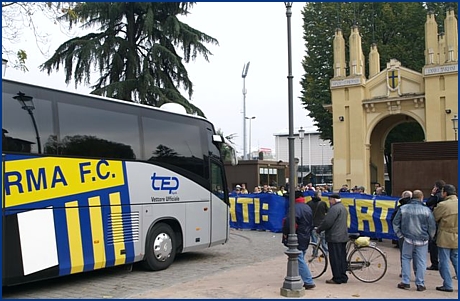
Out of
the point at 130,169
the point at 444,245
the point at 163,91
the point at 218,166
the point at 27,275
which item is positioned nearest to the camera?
the point at 27,275

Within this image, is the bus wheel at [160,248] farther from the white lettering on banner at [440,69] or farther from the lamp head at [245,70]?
the lamp head at [245,70]

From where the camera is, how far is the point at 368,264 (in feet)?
33.3

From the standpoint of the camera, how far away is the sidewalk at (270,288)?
8.99m

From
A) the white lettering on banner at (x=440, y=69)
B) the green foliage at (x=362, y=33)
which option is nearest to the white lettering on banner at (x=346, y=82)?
the green foliage at (x=362, y=33)

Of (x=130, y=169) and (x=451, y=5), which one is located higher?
(x=451, y=5)

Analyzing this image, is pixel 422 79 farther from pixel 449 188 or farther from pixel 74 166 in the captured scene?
pixel 74 166

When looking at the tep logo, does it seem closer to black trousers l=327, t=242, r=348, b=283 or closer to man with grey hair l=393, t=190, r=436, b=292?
black trousers l=327, t=242, r=348, b=283

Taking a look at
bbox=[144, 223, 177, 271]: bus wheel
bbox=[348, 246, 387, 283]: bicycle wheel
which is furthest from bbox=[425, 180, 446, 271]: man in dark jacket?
bbox=[144, 223, 177, 271]: bus wheel

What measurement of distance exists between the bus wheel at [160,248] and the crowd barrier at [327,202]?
474 cm

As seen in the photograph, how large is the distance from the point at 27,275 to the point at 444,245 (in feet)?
24.3

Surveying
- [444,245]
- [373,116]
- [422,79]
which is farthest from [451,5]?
[444,245]

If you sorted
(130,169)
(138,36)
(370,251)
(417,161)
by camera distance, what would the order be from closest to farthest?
(370,251)
(130,169)
(417,161)
(138,36)

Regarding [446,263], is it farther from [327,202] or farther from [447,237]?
[327,202]

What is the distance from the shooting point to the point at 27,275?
8727 mm
